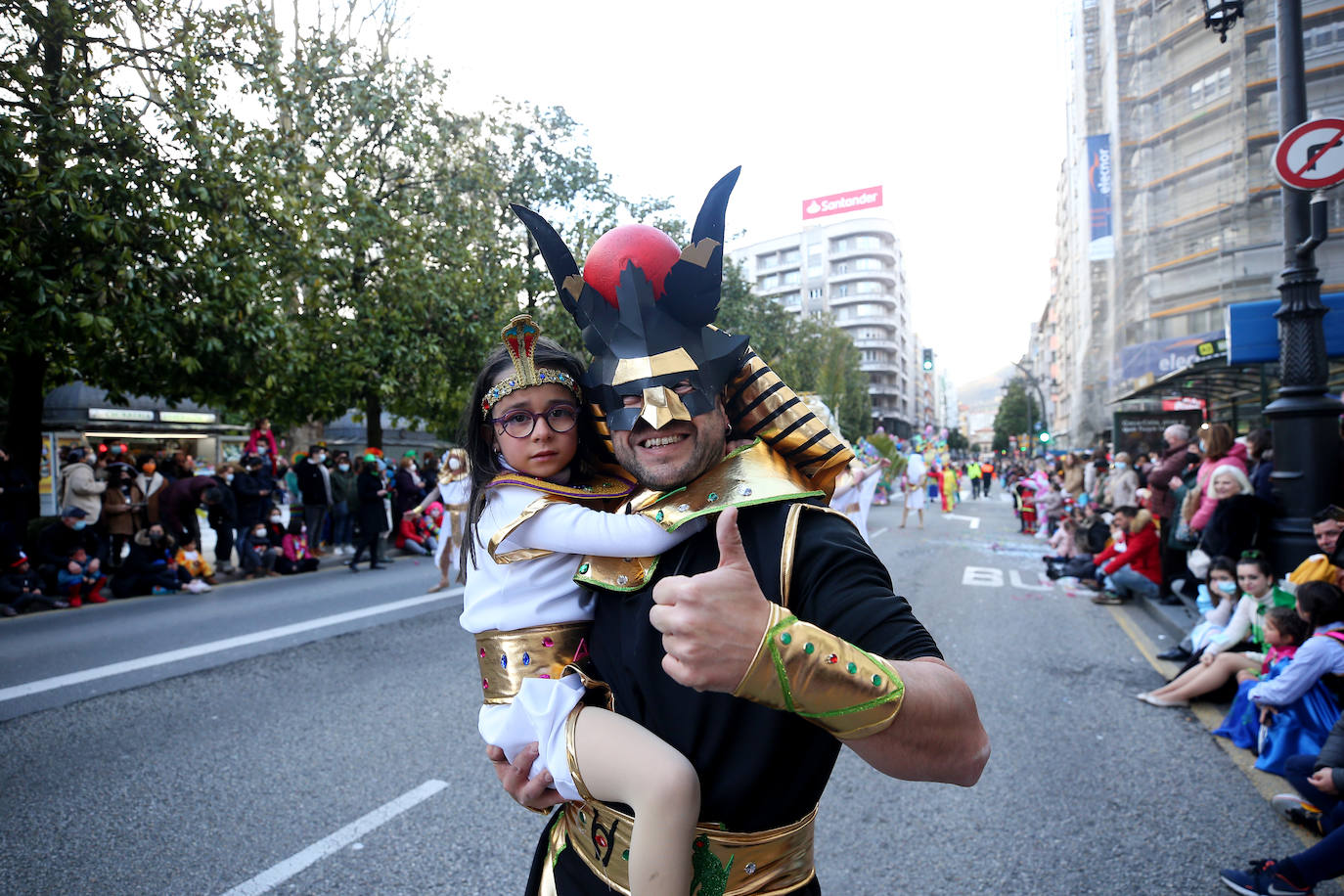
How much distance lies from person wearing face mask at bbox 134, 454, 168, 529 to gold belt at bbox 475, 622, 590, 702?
37.9 feet

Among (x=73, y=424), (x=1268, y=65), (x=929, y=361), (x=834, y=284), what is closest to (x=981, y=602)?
(x=1268, y=65)

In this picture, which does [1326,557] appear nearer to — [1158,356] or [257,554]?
[257,554]

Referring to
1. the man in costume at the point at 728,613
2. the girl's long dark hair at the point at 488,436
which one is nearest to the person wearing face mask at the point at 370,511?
the girl's long dark hair at the point at 488,436

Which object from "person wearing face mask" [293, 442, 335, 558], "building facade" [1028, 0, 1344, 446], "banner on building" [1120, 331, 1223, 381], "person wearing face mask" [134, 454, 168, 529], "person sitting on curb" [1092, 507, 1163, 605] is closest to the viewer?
"person sitting on curb" [1092, 507, 1163, 605]

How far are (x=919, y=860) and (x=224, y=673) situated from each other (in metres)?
5.81

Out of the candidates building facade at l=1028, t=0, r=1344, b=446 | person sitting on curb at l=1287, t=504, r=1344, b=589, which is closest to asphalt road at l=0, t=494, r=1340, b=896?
person sitting on curb at l=1287, t=504, r=1344, b=589

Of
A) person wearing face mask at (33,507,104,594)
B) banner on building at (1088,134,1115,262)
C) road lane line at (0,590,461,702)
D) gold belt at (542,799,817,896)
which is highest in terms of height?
banner on building at (1088,134,1115,262)

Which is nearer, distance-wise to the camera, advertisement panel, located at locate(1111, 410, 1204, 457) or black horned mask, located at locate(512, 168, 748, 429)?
black horned mask, located at locate(512, 168, 748, 429)

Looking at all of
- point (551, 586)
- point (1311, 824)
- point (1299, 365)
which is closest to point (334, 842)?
point (551, 586)

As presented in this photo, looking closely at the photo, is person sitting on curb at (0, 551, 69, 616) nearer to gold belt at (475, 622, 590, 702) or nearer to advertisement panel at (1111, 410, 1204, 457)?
gold belt at (475, 622, 590, 702)

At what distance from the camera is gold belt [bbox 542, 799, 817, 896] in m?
1.43

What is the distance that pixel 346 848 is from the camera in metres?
3.65

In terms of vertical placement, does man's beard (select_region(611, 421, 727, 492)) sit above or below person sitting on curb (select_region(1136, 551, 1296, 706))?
above

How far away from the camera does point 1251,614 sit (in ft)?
18.5
